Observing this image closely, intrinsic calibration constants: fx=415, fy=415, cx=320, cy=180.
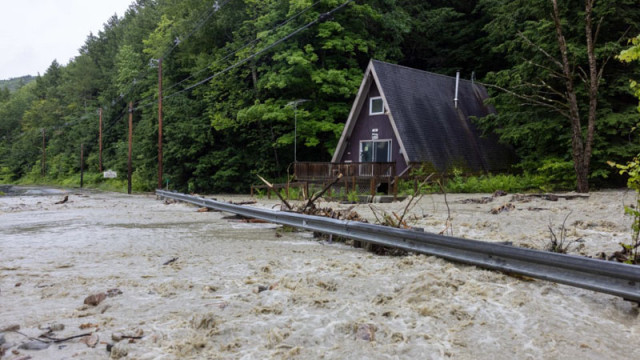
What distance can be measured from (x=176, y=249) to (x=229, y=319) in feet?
11.7

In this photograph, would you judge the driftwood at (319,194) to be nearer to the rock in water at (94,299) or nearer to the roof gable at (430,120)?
the rock in water at (94,299)

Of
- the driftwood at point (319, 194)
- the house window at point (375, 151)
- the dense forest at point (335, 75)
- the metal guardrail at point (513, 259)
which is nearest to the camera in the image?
the metal guardrail at point (513, 259)

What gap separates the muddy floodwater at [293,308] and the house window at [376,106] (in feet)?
62.2

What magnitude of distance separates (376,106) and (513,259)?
70.5 ft

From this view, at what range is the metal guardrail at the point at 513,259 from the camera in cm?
343

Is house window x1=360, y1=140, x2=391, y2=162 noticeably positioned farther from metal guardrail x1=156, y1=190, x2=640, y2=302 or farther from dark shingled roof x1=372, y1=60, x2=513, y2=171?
metal guardrail x1=156, y1=190, x2=640, y2=302

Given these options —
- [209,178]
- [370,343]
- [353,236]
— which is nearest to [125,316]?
[370,343]

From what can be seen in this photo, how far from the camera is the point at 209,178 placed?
33250 millimetres

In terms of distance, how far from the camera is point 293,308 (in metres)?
3.61

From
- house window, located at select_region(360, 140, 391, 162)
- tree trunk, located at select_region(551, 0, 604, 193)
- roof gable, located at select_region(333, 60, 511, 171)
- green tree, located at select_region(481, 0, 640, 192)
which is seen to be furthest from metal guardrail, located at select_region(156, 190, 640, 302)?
house window, located at select_region(360, 140, 391, 162)

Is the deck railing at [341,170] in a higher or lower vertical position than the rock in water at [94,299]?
higher

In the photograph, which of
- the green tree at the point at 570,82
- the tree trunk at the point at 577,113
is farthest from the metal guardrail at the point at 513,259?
the tree trunk at the point at 577,113

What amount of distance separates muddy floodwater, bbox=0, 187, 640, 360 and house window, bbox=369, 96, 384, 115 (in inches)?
747

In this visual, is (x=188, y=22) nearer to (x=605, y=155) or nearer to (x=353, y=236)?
(x=605, y=155)
